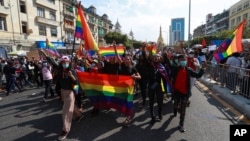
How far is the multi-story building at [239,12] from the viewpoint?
63.0m

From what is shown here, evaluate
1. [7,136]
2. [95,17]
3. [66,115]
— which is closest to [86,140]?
[66,115]

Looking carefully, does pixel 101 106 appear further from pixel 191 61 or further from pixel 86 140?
pixel 191 61

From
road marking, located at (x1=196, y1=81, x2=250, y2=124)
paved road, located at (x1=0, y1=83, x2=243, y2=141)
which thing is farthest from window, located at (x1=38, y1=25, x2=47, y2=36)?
road marking, located at (x1=196, y1=81, x2=250, y2=124)

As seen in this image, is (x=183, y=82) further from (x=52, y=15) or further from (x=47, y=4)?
(x=52, y=15)

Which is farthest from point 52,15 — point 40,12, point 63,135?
point 63,135

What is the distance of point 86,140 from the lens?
4.53 metres

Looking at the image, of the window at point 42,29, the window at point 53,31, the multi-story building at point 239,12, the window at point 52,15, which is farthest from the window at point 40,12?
the multi-story building at point 239,12

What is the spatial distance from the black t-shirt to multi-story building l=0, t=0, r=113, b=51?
1774 centimetres

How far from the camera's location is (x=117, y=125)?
5355mm

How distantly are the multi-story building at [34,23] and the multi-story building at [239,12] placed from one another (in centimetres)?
5154

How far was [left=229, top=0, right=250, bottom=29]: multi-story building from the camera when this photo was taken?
62994 mm

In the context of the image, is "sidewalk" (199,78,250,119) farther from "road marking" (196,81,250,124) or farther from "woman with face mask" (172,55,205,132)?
"woman with face mask" (172,55,205,132)

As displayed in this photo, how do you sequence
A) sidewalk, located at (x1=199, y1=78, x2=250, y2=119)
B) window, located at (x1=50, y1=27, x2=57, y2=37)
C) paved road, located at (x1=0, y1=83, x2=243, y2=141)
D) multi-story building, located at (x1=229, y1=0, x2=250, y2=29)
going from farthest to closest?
1. multi-story building, located at (x1=229, y1=0, x2=250, y2=29)
2. window, located at (x1=50, y1=27, x2=57, y2=37)
3. sidewalk, located at (x1=199, y1=78, x2=250, y2=119)
4. paved road, located at (x1=0, y1=83, x2=243, y2=141)

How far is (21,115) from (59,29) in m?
34.5
